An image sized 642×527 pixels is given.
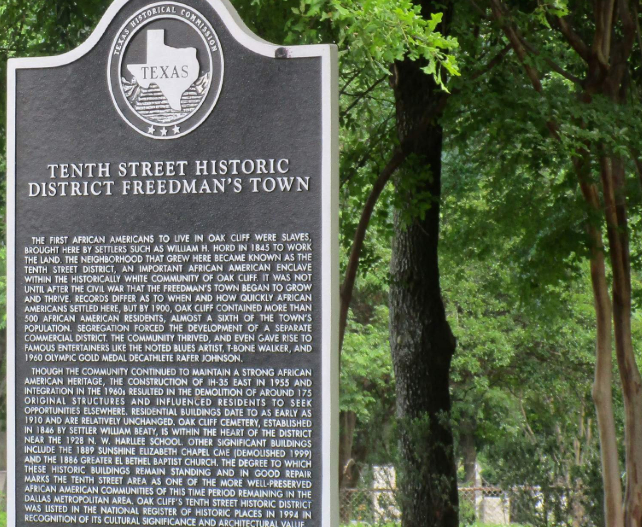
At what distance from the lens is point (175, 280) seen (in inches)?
196

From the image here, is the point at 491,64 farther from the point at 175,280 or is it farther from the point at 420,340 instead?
the point at 175,280

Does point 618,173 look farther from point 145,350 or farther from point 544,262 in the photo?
point 145,350

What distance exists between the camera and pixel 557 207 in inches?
452

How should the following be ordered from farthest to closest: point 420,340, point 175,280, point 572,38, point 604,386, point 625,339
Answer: point 420,340 < point 625,339 < point 604,386 < point 572,38 < point 175,280

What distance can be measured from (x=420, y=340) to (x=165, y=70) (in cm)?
620

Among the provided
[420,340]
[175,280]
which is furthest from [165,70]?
[420,340]

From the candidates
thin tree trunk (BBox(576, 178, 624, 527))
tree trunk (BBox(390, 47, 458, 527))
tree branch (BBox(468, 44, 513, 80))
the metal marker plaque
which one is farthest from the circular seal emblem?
thin tree trunk (BBox(576, 178, 624, 527))

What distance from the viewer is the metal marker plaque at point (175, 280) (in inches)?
191

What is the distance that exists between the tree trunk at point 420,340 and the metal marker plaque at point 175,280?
4710 mm

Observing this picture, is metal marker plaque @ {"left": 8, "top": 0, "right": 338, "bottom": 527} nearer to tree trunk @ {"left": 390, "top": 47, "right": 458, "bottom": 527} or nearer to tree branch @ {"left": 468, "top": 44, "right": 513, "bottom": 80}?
tree branch @ {"left": 468, "top": 44, "right": 513, "bottom": 80}

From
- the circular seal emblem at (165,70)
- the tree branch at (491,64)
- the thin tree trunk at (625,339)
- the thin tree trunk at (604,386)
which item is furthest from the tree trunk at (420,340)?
the circular seal emblem at (165,70)

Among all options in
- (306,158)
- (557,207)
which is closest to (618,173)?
(557,207)

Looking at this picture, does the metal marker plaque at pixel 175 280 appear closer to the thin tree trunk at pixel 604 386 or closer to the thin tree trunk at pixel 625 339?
the thin tree trunk at pixel 604 386

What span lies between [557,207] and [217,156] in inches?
287
